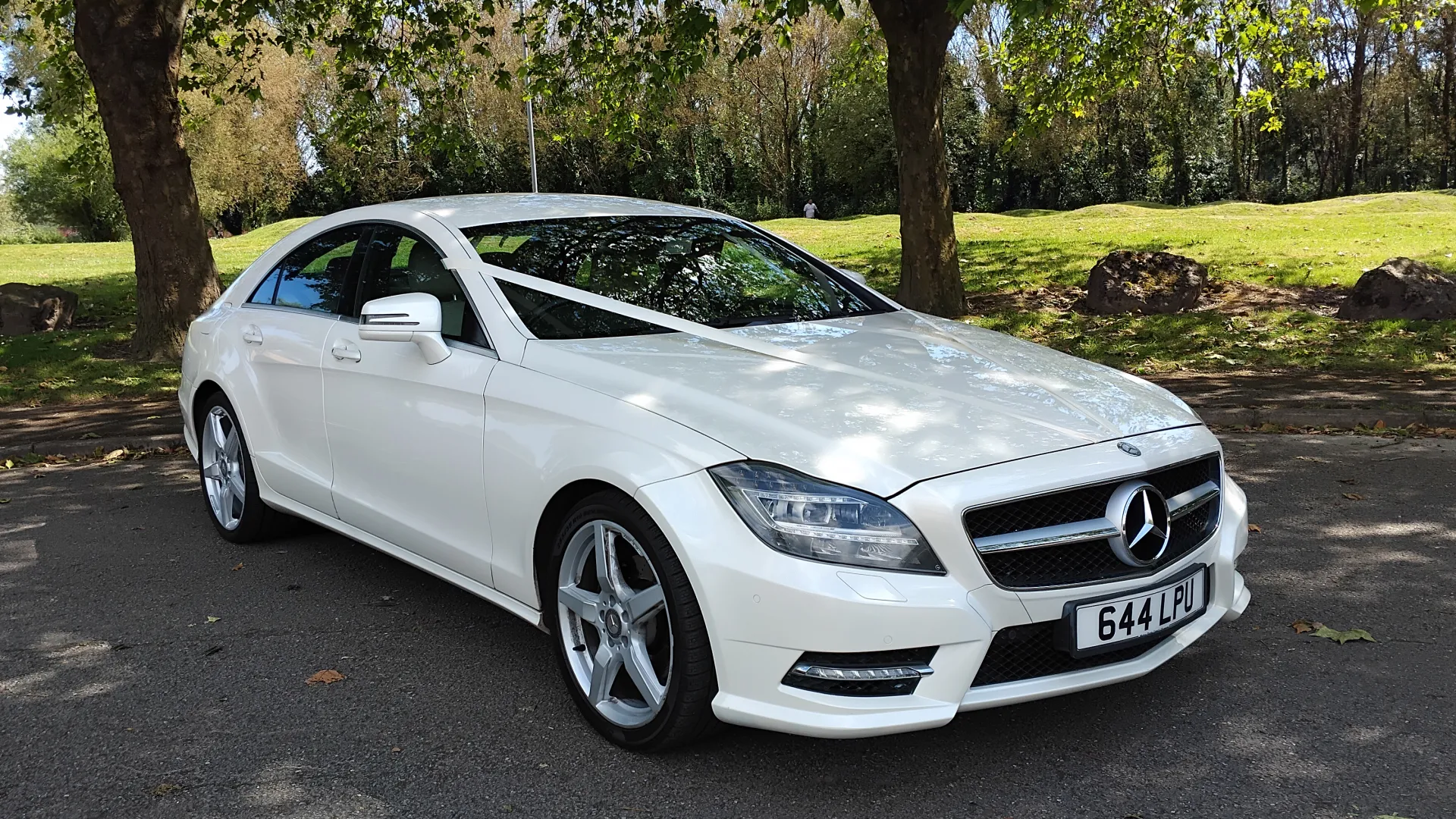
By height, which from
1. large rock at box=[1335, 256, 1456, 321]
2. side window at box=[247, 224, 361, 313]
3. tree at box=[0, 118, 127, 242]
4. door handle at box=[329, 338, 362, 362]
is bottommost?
large rock at box=[1335, 256, 1456, 321]

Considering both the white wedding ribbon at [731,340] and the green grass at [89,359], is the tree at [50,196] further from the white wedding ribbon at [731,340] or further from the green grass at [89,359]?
the white wedding ribbon at [731,340]

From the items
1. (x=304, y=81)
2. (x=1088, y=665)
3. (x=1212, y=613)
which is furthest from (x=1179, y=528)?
(x=304, y=81)

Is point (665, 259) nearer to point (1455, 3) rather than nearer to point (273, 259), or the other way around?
point (273, 259)

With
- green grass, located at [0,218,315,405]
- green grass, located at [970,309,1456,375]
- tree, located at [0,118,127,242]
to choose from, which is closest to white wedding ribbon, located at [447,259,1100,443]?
green grass, located at [970,309,1456,375]

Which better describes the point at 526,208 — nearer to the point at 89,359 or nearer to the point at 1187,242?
the point at 89,359

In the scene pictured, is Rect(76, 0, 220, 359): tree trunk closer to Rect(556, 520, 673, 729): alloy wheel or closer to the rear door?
the rear door

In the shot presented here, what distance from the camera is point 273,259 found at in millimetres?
5410

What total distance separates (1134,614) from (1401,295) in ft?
35.6

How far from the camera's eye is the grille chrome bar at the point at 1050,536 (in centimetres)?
294

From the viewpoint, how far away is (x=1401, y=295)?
12031mm

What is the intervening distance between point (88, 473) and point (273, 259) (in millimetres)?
3035

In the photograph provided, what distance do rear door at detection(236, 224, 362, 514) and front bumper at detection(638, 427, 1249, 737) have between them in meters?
2.20

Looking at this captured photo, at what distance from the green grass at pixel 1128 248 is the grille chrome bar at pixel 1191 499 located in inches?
279

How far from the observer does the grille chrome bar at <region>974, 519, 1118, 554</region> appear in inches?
116
